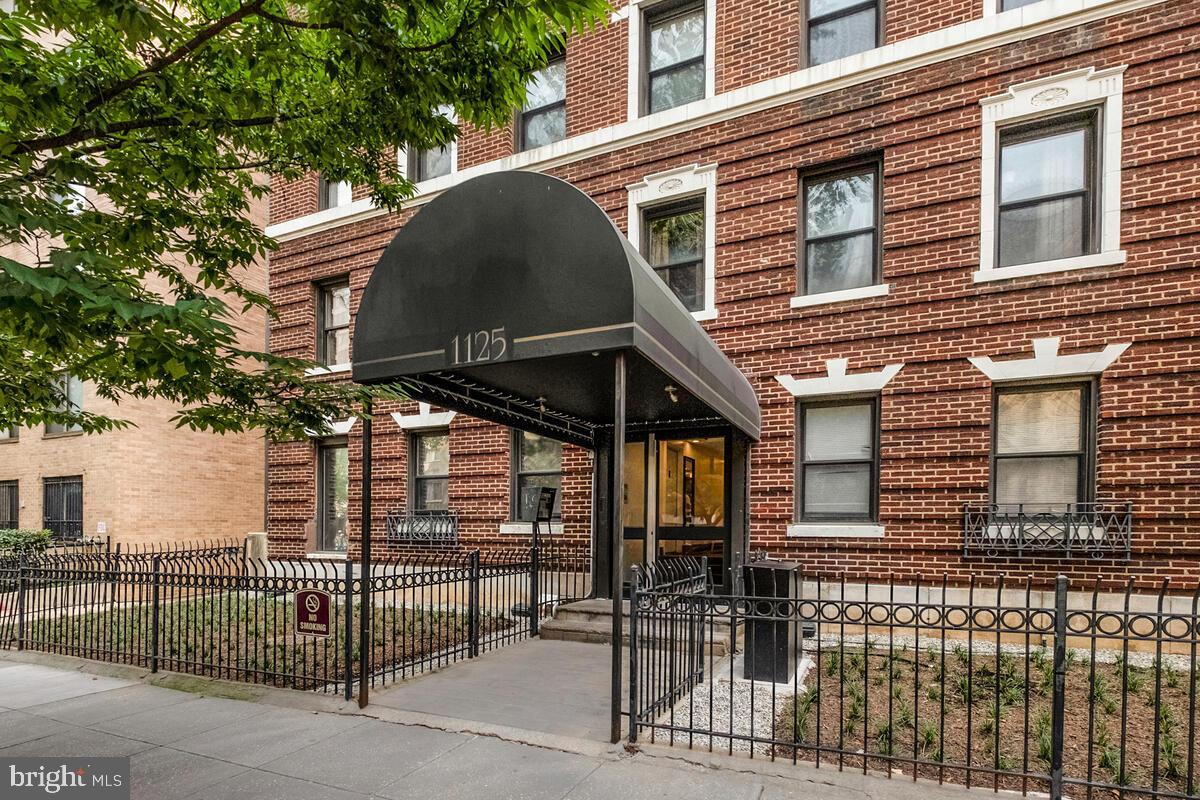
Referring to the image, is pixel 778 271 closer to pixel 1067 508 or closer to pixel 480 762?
pixel 1067 508

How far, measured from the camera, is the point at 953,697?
5.88 metres

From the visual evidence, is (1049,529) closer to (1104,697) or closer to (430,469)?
(1104,697)

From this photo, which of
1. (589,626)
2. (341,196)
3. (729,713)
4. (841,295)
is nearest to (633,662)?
(729,713)

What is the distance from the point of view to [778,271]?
9523 millimetres

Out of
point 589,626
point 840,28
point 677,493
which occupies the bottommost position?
point 589,626

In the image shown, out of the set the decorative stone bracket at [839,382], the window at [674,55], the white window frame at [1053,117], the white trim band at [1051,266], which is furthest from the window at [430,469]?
the white window frame at [1053,117]

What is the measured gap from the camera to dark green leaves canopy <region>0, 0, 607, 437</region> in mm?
4250

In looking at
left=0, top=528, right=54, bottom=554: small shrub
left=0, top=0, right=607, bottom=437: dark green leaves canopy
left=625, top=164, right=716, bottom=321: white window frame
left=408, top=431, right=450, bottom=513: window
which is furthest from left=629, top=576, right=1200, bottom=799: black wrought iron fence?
left=0, top=528, right=54, bottom=554: small shrub

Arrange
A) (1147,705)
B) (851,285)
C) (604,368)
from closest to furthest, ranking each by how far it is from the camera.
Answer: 1. (1147,705)
2. (604,368)
3. (851,285)

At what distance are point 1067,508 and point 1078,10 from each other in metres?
6.14

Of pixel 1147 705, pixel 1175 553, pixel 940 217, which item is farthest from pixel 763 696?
pixel 940 217

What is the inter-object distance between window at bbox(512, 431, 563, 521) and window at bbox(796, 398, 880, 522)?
408 cm

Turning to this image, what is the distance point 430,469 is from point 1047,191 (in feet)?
35.4

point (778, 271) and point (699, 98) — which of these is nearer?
point (778, 271)
